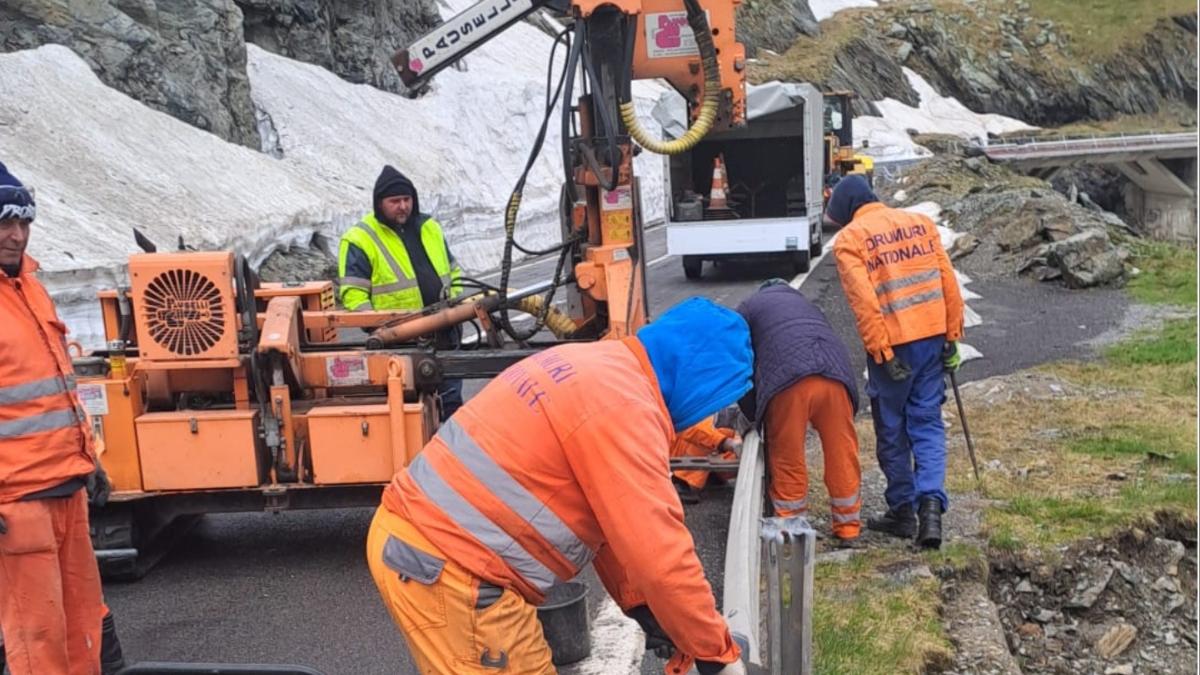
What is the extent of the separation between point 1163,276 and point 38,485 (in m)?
14.6

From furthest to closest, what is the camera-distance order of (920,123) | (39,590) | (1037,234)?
(920,123)
(1037,234)
(39,590)

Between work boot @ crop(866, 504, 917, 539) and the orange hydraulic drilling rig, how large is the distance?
1.77 m

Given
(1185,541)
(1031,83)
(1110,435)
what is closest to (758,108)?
(1110,435)

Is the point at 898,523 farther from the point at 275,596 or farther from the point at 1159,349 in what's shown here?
the point at 1159,349

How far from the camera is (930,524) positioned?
5.91 m

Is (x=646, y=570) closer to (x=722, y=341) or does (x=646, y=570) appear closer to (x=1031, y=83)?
(x=722, y=341)

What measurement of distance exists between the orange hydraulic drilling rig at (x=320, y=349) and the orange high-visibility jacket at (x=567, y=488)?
2.83 m

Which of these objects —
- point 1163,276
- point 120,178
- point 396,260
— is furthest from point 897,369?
point 120,178

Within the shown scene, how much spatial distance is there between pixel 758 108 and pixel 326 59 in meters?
14.2

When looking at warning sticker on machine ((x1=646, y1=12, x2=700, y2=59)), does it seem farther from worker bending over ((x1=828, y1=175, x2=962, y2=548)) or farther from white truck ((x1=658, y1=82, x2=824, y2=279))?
white truck ((x1=658, y1=82, x2=824, y2=279))

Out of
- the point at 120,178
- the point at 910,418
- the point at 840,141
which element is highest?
the point at 120,178

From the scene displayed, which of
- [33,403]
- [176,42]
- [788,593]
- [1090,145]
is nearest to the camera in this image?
[788,593]

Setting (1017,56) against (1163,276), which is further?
(1017,56)

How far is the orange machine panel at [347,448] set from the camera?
569cm
